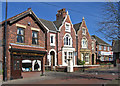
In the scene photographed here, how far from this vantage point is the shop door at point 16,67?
15.4 metres

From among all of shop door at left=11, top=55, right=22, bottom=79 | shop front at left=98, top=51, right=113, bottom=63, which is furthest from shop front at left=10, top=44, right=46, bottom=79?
shop front at left=98, top=51, right=113, bottom=63

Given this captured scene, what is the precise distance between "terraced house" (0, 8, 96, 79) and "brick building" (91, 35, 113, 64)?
8435 mm

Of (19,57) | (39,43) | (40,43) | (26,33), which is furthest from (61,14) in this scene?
(19,57)

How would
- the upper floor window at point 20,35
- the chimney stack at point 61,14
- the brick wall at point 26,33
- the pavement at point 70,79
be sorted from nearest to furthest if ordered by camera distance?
the pavement at point 70,79 < the brick wall at point 26,33 < the upper floor window at point 20,35 < the chimney stack at point 61,14

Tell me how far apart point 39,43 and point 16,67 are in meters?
4.64

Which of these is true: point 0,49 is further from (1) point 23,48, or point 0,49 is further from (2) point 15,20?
(2) point 15,20

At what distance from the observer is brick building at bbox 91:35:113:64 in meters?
41.8

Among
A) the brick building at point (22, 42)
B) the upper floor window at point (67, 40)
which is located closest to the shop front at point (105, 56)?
the upper floor window at point (67, 40)

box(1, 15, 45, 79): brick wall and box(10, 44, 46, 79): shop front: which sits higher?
box(1, 15, 45, 79): brick wall

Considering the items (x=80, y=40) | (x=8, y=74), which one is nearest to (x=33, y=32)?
(x=8, y=74)

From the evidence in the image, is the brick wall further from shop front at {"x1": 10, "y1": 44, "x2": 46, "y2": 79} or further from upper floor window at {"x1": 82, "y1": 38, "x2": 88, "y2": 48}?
upper floor window at {"x1": 82, "y1": 38, "x2": 88, "y2": 48}

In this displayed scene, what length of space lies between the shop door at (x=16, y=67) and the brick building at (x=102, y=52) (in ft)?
94.7

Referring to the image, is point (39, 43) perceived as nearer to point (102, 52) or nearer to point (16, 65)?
point (16, 65)

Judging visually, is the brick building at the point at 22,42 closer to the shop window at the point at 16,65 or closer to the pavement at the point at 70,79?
the shop window at the point at 16,65
